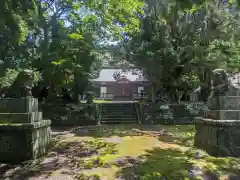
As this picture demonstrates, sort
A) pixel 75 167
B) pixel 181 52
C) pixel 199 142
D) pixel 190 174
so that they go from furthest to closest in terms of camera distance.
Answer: pixel 181 52
pixel 199 142
pixel 75 167
pixel 190 174

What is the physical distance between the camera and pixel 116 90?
1351 inches

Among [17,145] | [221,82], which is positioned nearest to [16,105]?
[17,145]

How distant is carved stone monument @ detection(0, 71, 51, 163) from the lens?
611cm

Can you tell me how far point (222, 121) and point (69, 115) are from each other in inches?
399

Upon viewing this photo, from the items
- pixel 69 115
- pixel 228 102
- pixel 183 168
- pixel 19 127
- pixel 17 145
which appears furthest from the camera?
pixel 69 115

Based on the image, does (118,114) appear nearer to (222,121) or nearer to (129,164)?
(222,121)

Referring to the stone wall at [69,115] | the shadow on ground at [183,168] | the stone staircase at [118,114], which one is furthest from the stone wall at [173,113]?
the shadow on ground at [183,168]

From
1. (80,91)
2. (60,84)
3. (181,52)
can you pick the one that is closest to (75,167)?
(60,84)

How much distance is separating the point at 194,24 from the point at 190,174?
1361 centimetres

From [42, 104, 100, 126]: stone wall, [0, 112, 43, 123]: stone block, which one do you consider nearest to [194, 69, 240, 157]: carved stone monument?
[0, 112, 43, 123]: stone block

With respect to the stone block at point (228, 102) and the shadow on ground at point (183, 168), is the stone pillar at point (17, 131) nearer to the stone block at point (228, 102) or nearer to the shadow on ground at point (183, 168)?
the shadow on ground at point (183, 168)

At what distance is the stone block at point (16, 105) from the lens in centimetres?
626

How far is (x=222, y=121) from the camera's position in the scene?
20.4 ft

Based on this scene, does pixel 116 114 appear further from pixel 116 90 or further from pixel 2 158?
pixel 116 90
